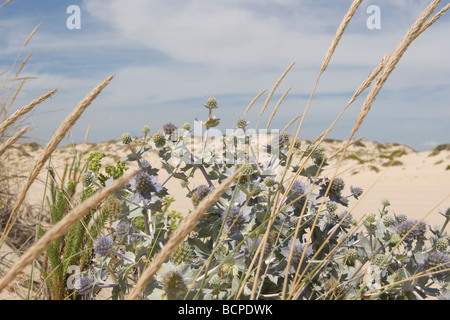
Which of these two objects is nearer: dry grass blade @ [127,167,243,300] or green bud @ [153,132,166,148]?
dry grass blade @ [127,167,243,300]

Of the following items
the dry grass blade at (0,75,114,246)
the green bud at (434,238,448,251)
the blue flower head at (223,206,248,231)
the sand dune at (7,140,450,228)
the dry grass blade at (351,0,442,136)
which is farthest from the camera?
the sand dune at (7,140,450,228)

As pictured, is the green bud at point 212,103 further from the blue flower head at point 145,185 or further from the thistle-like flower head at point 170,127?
the blue flower head at point 145,185

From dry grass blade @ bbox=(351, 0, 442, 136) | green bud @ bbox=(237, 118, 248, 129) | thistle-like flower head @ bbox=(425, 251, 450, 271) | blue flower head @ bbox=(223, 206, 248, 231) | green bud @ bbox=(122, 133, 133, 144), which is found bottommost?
thistle-like flower head @ bbox=(425, 251, 450, 271)

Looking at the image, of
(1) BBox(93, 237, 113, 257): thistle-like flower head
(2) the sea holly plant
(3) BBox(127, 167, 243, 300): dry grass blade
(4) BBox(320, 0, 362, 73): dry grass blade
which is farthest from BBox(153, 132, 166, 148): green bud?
(3) BBox(127, 167, 243, 300): dry grass blade

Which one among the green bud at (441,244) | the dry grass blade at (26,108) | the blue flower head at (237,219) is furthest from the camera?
the green bud at (441,244)

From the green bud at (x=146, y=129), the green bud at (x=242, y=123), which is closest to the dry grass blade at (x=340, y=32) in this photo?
the green bud at (x=242, y=123)

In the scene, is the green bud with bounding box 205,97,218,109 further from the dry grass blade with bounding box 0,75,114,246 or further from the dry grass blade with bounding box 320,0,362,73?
the dry grass blade with bounding box 0,75,114,246

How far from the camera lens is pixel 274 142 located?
2119mm

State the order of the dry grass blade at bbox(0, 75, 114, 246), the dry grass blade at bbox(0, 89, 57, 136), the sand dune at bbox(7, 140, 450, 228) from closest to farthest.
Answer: the dry grass blade at bbox(0, 75, 114, 246) < the dry grass blade at bbox(0, 89, 57, 136) < the sand dune at bbox(7, 140, 450, 228)

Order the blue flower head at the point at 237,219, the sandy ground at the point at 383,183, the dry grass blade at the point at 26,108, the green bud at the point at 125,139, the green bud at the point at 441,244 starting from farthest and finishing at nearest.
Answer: the sandy ground at the point at 383,183
the green bud at the point at 125,139
the green bud at the point at 441,244
the blue flower head at the point at 237,219
the dry grass blade at the point at 26,108

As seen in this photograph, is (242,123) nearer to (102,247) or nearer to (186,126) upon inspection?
(186,126)
